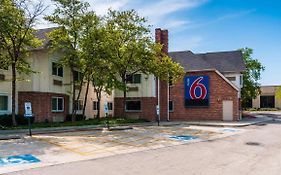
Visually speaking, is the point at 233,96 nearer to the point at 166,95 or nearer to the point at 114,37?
the point at 166,95

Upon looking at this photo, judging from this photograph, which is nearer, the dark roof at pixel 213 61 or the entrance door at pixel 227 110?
the entrance door at pixel 227 110

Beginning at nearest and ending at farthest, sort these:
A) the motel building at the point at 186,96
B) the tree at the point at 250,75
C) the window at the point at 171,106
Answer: the motel building at the point at 186,96
the window at the point at 171,106
the tree at the point at 250,75

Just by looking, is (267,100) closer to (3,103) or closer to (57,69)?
(57,69)

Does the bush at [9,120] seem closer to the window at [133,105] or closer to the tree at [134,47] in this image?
the tree at [134,47]

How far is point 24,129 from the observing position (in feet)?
64.2

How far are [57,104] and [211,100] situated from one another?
52.6 ft

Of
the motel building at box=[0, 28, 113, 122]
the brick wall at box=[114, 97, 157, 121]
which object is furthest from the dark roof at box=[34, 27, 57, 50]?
the brick wall at box=[114, 97, 157, 121]

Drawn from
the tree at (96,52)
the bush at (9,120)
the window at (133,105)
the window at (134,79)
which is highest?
the tree at (96,52)

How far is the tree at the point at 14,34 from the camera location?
62.2ft

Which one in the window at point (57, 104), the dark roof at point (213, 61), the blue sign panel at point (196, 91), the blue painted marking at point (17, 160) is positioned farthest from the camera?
the dark roof at point (213, 61)

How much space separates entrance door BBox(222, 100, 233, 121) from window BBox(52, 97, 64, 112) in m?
16.5

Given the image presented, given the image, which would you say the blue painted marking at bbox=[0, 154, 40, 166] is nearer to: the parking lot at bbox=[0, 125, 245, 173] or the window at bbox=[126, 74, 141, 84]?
the parking lot at bbox=[0, 125, 245, 173]

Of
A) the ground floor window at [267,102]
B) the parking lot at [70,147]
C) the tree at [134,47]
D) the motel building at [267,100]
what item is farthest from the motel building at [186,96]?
the ground floor window at [267,102]

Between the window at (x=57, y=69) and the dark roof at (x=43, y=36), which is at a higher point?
the dark roof at (x=43, y=36)
